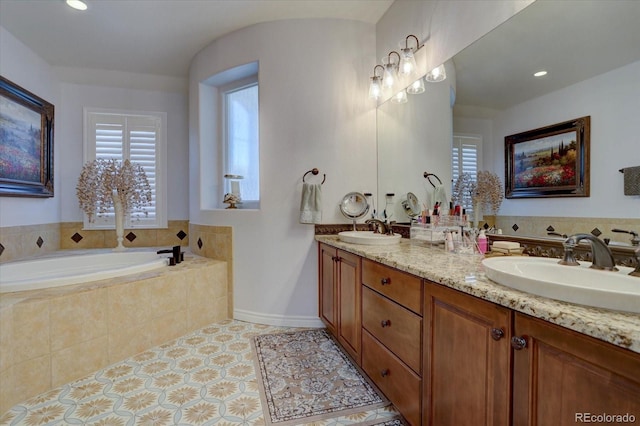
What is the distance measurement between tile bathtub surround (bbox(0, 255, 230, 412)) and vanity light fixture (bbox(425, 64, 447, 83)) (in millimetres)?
2377

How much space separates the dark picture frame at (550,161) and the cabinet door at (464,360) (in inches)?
28.5

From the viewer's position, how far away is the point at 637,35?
1.03m

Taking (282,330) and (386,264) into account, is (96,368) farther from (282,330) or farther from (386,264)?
(386,264)

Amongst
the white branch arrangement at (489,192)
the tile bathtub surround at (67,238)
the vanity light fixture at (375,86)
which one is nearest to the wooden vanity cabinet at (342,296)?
the white branch arrangement at (489,192)

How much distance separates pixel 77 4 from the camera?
2.33 meters

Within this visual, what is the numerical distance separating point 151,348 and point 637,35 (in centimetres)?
313

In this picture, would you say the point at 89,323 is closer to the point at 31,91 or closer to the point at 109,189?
the point at 109,189

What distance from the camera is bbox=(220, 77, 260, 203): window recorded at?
120 inches

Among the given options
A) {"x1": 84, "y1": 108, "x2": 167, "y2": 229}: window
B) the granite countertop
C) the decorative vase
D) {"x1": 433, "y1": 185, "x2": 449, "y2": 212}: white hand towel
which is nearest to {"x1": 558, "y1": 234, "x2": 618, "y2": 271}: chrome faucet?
the granite countertop

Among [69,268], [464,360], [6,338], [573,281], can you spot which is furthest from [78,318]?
[573,281]

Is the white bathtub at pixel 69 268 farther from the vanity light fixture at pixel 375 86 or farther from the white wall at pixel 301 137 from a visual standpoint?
the vanity light fixture at pixel 375 86

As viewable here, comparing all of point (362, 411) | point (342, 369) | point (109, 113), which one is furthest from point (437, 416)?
point (109, 113)

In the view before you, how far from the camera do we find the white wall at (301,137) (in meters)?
2.67

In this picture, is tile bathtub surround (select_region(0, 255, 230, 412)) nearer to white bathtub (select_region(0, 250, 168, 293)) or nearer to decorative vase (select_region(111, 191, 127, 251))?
white bathtub (select_region(0, 250, 168, 293))
